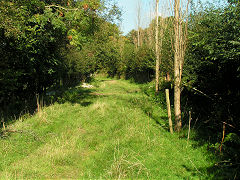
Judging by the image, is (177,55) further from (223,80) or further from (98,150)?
(98,150)

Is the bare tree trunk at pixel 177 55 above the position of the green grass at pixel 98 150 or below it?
above

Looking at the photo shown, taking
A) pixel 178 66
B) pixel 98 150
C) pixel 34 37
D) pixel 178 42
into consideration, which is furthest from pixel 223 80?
pixel 34 37

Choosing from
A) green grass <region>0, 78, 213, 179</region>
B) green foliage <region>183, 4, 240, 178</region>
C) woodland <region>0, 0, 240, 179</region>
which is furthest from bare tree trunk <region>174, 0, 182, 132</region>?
green grass <region>0, 78, 213, 179</region>

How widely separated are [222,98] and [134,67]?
18.6 meters

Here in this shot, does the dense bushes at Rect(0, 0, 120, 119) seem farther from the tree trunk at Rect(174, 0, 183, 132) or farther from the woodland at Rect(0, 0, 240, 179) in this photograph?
the tree trunk at Rect(174, 0, 183, 132)

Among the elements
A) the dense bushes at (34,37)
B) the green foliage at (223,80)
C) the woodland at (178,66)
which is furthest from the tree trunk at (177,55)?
the dense bushes at (34,37)

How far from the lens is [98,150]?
193 inches

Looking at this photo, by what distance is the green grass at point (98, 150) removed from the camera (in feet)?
12.5

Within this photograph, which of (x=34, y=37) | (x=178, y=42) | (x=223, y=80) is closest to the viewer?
(x=223, y=80)

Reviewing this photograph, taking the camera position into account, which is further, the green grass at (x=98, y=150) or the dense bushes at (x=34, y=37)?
the dense bushes at (x=34, y=37)

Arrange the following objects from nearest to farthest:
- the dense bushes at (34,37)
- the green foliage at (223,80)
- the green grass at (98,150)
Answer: the green grass at (98,150), the green foliage at (223,80), the dense bushes at (34,37)

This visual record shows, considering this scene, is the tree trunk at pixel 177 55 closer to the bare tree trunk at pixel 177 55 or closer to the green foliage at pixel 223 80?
the bare tree trunk at pixel 177 55

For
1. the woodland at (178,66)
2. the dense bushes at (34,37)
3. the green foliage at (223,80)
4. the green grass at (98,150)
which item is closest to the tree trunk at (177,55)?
the woodland at (178,66)

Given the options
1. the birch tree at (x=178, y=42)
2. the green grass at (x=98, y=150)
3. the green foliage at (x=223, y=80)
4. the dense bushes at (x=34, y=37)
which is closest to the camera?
the green grass at (x=98, y=150)
